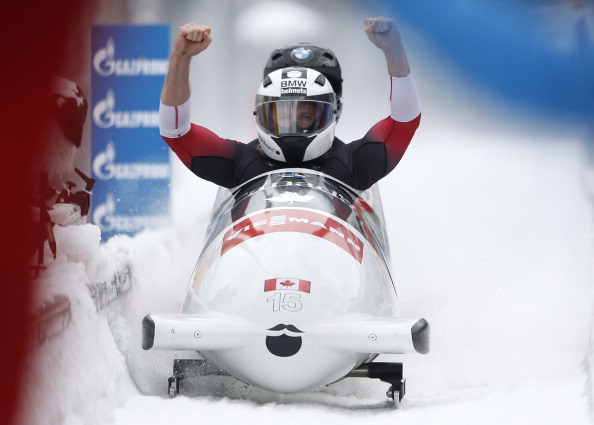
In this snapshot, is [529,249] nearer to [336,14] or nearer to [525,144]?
[525,144]

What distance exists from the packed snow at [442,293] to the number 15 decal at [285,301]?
0.31 m

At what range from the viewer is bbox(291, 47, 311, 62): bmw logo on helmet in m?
4.77

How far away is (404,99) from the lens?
161 inches

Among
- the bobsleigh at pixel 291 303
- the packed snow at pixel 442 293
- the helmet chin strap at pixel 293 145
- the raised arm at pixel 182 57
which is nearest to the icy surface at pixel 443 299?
the packed snow at pixel 442 293

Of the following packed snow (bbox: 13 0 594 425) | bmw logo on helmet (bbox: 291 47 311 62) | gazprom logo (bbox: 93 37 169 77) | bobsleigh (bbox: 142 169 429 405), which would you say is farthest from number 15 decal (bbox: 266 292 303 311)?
gazprom logo (bbox: 93 37 169 77)

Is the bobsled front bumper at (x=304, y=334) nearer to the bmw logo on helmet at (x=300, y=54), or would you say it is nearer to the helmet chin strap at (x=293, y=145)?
the helmet chin strap at (x=293, y=145)

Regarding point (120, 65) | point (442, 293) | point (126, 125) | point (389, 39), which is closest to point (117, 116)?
point (126, 125)

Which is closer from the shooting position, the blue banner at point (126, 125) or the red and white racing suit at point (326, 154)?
the red and white racing suit at point (326, 154)

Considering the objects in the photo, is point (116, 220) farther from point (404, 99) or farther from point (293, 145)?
point (404, 99)

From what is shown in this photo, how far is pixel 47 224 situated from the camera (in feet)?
13.7

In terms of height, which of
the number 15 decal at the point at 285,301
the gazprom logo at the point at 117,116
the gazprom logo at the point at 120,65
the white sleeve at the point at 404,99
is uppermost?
the gazprom logo at the point at 120,65

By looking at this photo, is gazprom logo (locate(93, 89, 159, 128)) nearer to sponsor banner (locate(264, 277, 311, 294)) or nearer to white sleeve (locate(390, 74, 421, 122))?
white sleeve (locate(390, 74, 421, 122))

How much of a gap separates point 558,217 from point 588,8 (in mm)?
1882

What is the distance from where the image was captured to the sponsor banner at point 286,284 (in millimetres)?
3230
